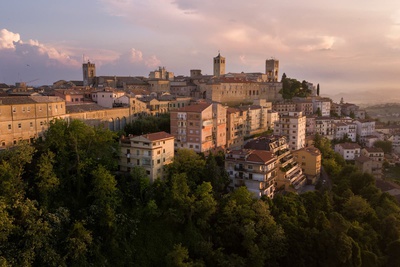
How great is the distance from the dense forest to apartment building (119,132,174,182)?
2.40 ft

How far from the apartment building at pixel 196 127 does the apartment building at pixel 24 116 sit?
10460 mm

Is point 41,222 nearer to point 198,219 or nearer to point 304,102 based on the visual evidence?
point 198,219

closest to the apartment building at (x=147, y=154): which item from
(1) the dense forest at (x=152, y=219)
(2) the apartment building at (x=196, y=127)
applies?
(1) the dense forest at (x=152, y=219)

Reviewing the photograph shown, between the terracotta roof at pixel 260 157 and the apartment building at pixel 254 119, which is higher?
the apartment building at pixel 254 119

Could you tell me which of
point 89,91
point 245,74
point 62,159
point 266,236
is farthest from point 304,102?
point 62,159

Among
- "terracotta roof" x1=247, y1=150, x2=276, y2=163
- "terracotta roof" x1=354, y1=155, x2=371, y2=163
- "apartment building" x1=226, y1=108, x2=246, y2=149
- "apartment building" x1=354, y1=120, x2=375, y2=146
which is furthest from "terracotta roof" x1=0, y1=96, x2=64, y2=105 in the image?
"apartment building" x1=354, y1=120, x2=375, y2=146

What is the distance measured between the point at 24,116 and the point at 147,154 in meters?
9.68

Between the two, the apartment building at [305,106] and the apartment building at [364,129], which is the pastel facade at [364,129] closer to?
the apartment building at [364,129]

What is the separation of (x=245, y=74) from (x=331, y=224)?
4869 cm

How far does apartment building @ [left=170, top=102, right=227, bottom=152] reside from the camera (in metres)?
33.2

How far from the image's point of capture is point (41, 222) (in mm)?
19344

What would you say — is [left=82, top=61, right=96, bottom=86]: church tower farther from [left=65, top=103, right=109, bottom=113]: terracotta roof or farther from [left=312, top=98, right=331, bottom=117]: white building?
[left=312, top=98, right=331, bottom=117]: white building

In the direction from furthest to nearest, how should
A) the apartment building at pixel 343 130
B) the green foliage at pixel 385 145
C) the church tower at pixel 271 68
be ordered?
the church tower at pixel 271 68
the green foliage at pixel 385 145
the apartment building at pixel 343 130

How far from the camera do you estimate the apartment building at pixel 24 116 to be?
25500 millimetres
